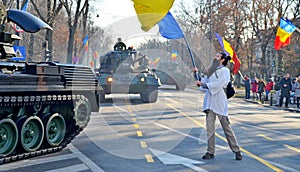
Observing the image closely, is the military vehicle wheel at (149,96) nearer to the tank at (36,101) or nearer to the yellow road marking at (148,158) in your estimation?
the tank at (36,101)

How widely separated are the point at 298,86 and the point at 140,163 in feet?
56.2

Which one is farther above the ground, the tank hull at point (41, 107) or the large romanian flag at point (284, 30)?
the large romanian flag at point (284, 30)

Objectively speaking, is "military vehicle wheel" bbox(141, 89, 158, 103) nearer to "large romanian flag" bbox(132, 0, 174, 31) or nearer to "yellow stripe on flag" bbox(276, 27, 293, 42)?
"yellow stripe on flag" bbox(276, 27, 293, 42)

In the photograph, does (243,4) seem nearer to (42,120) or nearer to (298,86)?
(298,86)

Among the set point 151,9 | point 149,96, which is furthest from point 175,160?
point 149,96

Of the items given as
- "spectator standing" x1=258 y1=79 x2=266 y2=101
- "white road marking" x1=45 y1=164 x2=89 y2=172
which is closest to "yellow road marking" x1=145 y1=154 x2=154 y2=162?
"white road marking" x1=45 y1=164 x2=89 y2=172

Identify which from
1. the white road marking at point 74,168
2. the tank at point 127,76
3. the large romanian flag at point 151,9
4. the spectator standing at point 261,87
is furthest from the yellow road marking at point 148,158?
the spectator standing at point 261,87

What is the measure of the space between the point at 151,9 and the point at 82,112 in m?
2.73

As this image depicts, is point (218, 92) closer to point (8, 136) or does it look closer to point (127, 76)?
point (8, 136)

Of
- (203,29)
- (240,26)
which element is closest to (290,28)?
(240,26)

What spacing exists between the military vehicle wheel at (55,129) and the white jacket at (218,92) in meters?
2.95

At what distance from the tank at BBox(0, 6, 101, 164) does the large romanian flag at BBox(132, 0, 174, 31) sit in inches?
67.6

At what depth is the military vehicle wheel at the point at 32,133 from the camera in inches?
350

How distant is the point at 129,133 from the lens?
40.7 ft
